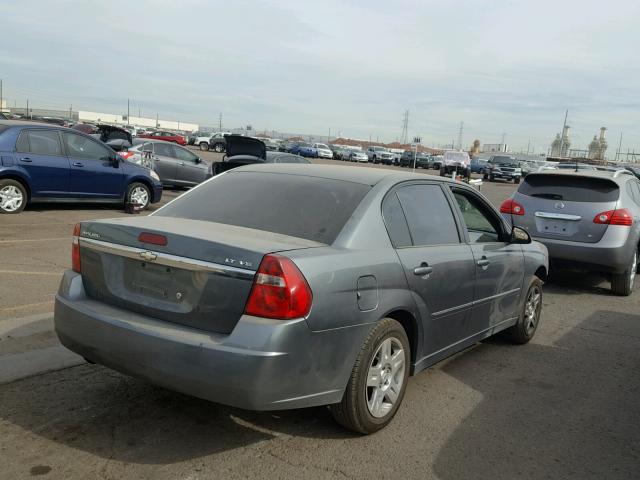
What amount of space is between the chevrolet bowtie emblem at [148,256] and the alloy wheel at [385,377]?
4.53 ft

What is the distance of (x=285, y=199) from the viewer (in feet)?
12.9

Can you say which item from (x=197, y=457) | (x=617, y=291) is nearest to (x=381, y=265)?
(x=197, y=457)

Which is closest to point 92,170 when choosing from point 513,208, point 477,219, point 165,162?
point 165,162

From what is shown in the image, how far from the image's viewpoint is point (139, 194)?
483 inches

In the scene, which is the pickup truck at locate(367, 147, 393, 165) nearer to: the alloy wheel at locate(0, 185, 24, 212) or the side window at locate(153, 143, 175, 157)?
the side window at locate(153, 143, 175, 157)

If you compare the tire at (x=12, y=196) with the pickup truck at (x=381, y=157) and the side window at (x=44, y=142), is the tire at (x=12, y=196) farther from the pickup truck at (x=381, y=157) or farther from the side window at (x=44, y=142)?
the pickup truck at (x=381, y=157)

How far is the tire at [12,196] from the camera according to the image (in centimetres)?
1020

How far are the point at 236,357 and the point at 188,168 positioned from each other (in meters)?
14.3

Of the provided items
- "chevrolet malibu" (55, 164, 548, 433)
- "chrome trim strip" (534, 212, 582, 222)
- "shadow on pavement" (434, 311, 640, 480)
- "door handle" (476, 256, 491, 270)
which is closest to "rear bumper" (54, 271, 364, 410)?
"chevrolet malibu" (55, 164, 548, 433)

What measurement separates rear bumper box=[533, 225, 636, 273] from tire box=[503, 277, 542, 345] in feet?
7.94

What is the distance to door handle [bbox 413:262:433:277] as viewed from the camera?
151 inches

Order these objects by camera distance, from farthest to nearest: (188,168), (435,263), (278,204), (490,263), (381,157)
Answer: (381,157)
(188,168)
(490,263)
(435,263)
(278,204)

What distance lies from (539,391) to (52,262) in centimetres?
577

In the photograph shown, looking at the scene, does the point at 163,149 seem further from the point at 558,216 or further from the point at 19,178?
the point at 558,216
